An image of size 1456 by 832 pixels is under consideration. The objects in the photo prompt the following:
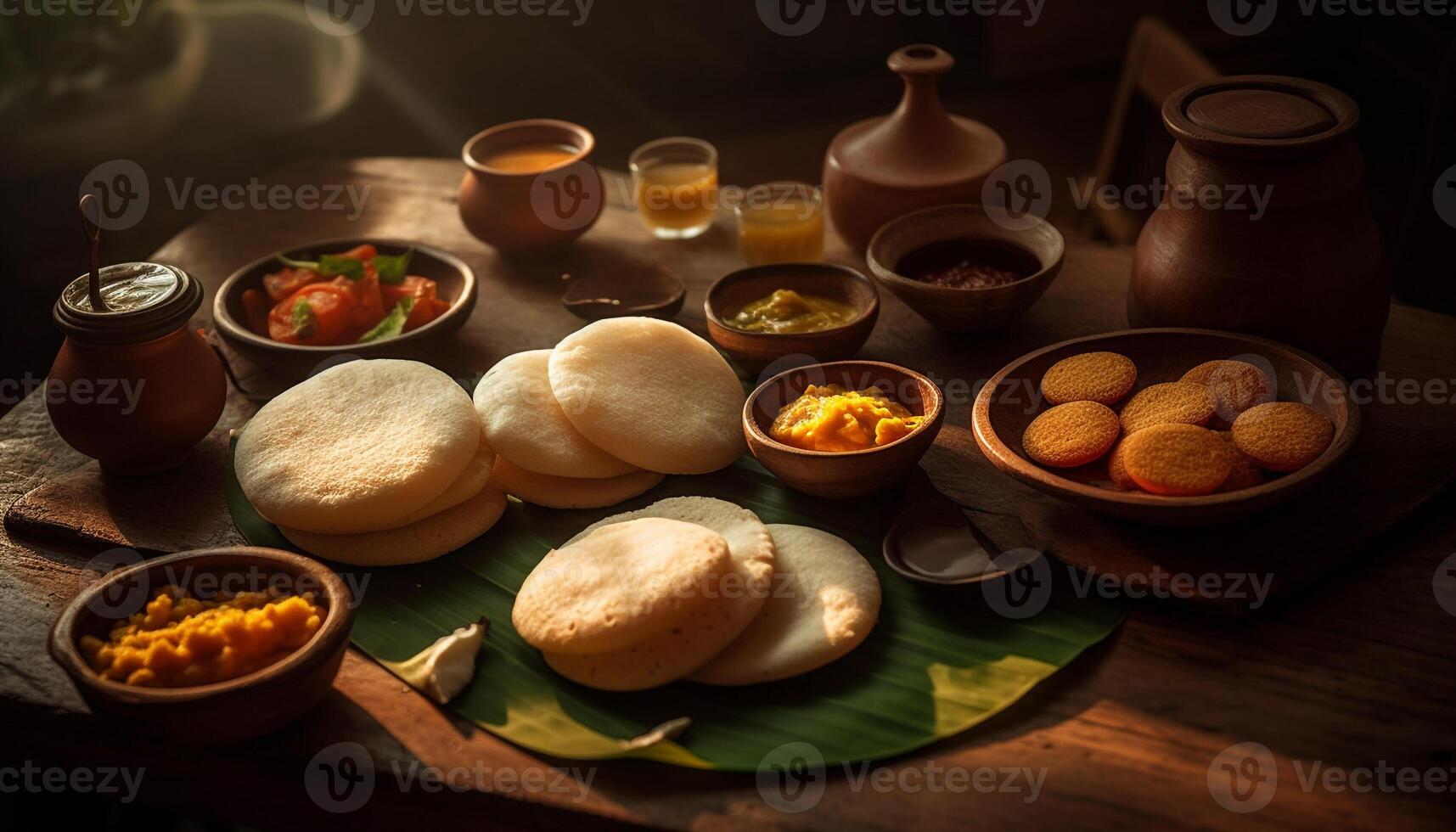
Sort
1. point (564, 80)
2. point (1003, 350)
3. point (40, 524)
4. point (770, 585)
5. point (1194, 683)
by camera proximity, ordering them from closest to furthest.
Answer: point (1194, 683) → point (770, 585) → point (40, 524) → point (1003, 350) → point (564, 80)

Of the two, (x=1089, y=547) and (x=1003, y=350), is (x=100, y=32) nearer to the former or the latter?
(x=1003, y=350)

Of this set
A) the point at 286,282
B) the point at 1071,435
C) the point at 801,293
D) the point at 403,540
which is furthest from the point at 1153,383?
the point at 286,282

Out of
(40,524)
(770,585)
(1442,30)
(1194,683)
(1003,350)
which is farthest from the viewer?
(1442,30)

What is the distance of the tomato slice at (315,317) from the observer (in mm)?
2482

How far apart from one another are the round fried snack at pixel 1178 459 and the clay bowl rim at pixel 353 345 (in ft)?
4.69

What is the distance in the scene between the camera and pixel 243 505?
2.15m

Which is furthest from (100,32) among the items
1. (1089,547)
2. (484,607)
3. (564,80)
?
(1089,547)

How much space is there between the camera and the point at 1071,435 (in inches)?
76.7

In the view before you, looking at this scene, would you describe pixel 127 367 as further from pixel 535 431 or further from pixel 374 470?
pixel 535 431

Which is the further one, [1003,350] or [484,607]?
[1003,350]

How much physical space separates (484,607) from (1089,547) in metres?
0.99

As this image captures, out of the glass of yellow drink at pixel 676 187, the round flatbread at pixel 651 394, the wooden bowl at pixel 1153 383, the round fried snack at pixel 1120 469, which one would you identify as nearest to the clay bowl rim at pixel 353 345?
the round flatbread at pixel 651 394

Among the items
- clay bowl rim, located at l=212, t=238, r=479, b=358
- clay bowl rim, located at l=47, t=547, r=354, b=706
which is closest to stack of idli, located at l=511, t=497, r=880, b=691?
clay bowl rim, located at l=47, t=547, r=354, b=706

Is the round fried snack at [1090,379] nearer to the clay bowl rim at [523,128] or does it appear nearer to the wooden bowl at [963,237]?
the wooden bowl at [963,237]
